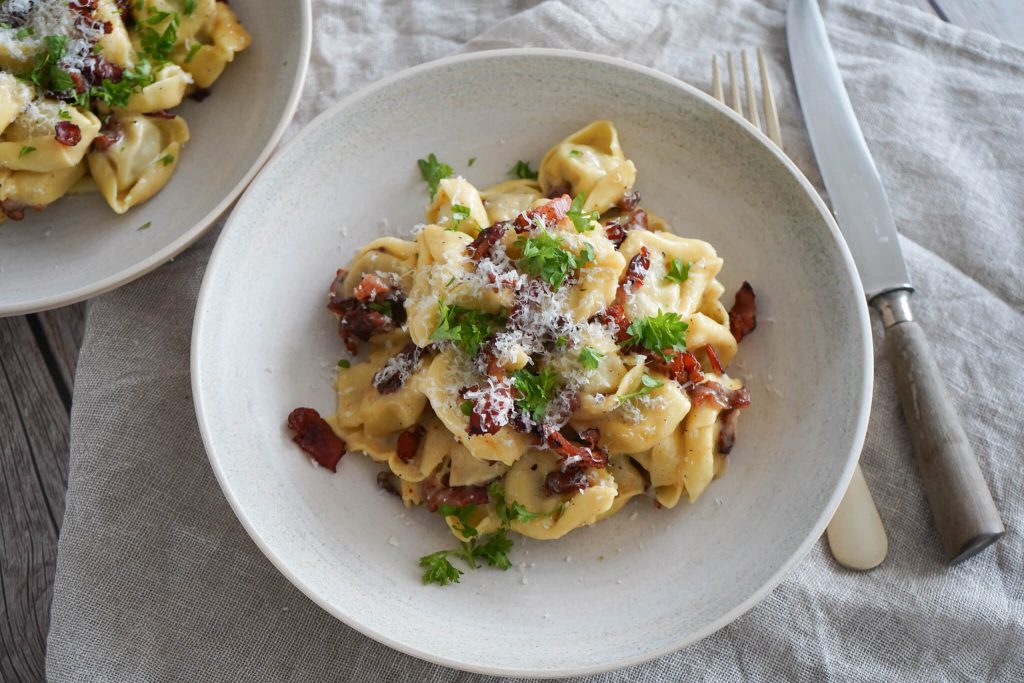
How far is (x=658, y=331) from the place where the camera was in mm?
3352

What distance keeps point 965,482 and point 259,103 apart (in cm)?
362

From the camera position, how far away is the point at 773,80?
4.51m

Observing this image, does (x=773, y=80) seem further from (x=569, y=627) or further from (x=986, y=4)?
(x=569, y=627)

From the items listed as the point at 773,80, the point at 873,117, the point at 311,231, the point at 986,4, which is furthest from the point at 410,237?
the point at 986,4

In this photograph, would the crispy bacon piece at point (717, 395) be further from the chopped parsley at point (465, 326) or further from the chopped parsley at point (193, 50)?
the chopped parsley at point (193, 50)

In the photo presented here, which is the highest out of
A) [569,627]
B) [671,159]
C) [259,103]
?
[671,159]

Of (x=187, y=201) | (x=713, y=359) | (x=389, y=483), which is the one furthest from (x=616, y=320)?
(x=187, y=201)

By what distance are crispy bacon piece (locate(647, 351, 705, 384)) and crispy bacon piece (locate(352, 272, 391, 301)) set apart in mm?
1117

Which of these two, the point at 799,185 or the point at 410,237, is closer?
the point at 799,185

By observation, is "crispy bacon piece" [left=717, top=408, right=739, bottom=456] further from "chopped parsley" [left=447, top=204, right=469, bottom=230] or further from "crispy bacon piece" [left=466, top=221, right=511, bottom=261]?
"chopped parsley" [left=447, top=204, right=469, bottom=230]

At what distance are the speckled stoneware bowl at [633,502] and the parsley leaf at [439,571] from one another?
49mm

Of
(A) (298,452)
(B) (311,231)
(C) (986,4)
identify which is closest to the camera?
(A) (298,452)

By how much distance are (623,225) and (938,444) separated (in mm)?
1657

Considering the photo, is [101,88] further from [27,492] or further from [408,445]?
[408,445]
